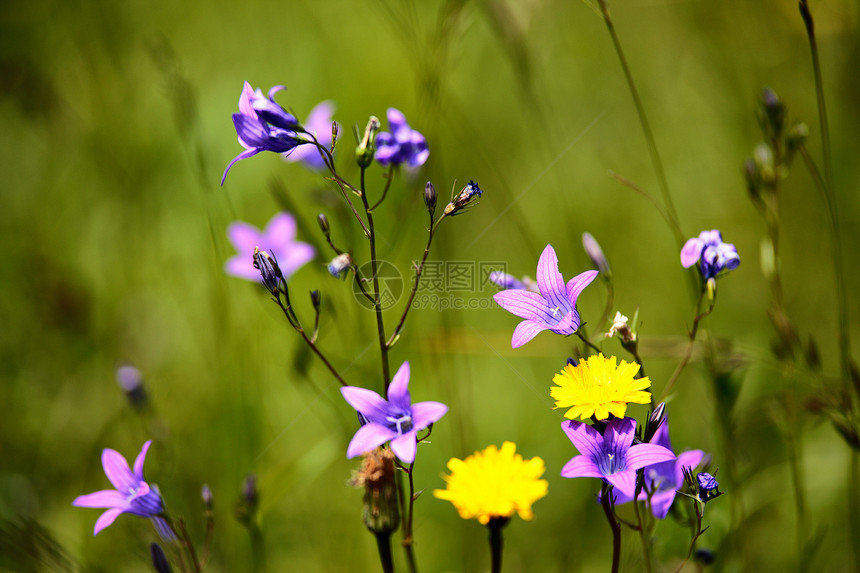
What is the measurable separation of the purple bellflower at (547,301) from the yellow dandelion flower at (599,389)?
15 centimetres

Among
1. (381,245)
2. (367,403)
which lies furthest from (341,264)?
(381,245)

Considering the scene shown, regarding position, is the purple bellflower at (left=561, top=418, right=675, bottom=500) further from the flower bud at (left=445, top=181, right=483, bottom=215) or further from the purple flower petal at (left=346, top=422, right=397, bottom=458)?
the flower bud at (left=445, top=181, right=483, bottom=215)

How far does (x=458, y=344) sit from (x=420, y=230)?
112 centimetres

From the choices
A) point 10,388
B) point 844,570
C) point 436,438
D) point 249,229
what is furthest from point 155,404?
point 844,570

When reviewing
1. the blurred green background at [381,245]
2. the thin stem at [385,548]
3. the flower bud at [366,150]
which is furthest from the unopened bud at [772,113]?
the thin stem at [385,548]

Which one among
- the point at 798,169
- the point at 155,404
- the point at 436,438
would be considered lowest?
the point at 436,438

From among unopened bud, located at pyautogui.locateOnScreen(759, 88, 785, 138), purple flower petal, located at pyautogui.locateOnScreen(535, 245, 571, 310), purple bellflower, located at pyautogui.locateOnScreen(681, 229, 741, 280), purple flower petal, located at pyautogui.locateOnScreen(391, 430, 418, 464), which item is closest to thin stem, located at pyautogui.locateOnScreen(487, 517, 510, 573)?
purple flower petal, located at pyautogui.locateOnScreen(391, 430, 418, 464)

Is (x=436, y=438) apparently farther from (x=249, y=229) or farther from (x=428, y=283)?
(x=249, y=229)

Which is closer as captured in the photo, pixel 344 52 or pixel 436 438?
pixel 436 438

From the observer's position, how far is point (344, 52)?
16.5ft

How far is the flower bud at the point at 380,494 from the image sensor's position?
1.65 m

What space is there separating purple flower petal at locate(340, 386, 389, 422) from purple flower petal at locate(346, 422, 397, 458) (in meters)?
0.03

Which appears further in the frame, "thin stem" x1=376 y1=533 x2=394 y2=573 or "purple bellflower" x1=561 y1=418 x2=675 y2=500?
"thin stem" x1=376 y1=533 x2=394 y2=573

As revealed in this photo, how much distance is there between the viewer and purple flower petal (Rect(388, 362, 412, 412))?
1.56m
